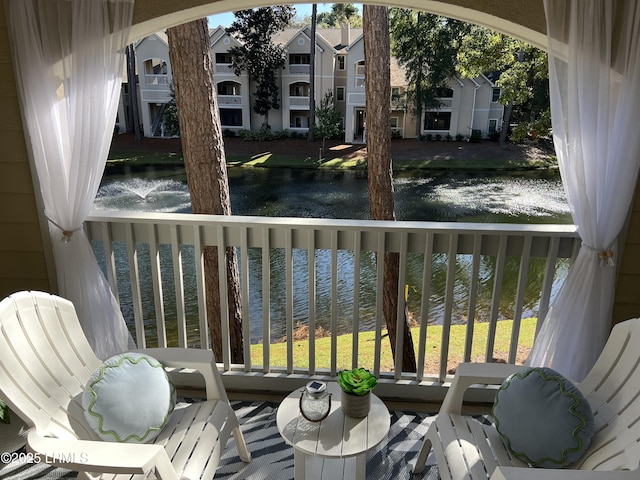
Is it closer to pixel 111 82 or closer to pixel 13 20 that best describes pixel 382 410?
pixel 111 82

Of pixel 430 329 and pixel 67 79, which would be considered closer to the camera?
pixel 67 79

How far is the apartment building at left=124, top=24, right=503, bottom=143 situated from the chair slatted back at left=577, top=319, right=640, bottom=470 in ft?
45.4

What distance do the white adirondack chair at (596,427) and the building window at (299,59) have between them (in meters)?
15.4

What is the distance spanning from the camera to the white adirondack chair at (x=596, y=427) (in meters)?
1.53

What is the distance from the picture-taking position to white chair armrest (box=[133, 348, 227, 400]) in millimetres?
1980

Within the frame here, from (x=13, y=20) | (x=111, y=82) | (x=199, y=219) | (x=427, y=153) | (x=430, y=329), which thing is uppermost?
(x=13, y=20)

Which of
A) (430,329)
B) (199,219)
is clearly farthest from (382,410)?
(430,329)

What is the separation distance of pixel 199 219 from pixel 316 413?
1.15 meters

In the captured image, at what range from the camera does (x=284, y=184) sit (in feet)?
43.9

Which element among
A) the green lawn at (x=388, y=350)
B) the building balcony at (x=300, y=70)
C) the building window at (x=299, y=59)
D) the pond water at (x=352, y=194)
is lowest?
the green lawn at (x=388, y=350)

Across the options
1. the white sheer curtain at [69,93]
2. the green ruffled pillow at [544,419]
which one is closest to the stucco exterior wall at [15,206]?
the white sheer curtain at [69,93]

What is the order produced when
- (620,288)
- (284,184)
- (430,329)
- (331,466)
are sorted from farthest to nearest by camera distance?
1. (284,184)
2. (430,329)
3. (620,288)
4. (331,466)

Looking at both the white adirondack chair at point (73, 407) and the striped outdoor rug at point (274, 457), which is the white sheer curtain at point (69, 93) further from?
the striped outdoor rug at point (274, 457)

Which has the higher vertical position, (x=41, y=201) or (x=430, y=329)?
(x=41, y=201)
